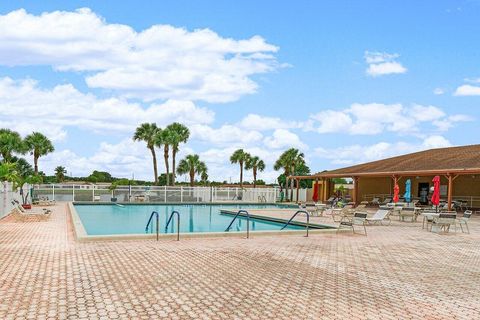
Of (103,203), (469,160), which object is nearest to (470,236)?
(469,160)

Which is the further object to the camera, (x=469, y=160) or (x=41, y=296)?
(x=469, y=160)

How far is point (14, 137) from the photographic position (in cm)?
4138

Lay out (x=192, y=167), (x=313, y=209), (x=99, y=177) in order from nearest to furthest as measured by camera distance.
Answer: (x=313, y=209)
(x=192, y=167)
(x=99, y=177)

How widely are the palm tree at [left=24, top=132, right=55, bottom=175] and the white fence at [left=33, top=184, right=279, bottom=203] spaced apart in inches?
592

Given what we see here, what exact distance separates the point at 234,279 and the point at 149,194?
27826mm

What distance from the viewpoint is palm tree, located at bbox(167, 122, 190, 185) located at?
49469mm

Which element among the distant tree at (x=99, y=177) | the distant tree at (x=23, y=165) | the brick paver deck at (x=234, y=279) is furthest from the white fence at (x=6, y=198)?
the distant tree at (x=99, y=177)

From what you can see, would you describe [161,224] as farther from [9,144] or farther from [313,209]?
[9,144]

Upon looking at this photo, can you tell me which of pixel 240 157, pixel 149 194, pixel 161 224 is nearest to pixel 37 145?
pixel 149 194

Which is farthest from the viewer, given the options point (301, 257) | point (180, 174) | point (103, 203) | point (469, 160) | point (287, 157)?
point (180, 174)

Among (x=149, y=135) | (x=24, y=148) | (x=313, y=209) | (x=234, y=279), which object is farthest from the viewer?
(x=149, y=135)

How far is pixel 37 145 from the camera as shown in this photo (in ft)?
151

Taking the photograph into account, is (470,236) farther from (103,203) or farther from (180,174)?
(180,174)

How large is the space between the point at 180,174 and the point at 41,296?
5961 centimetres
